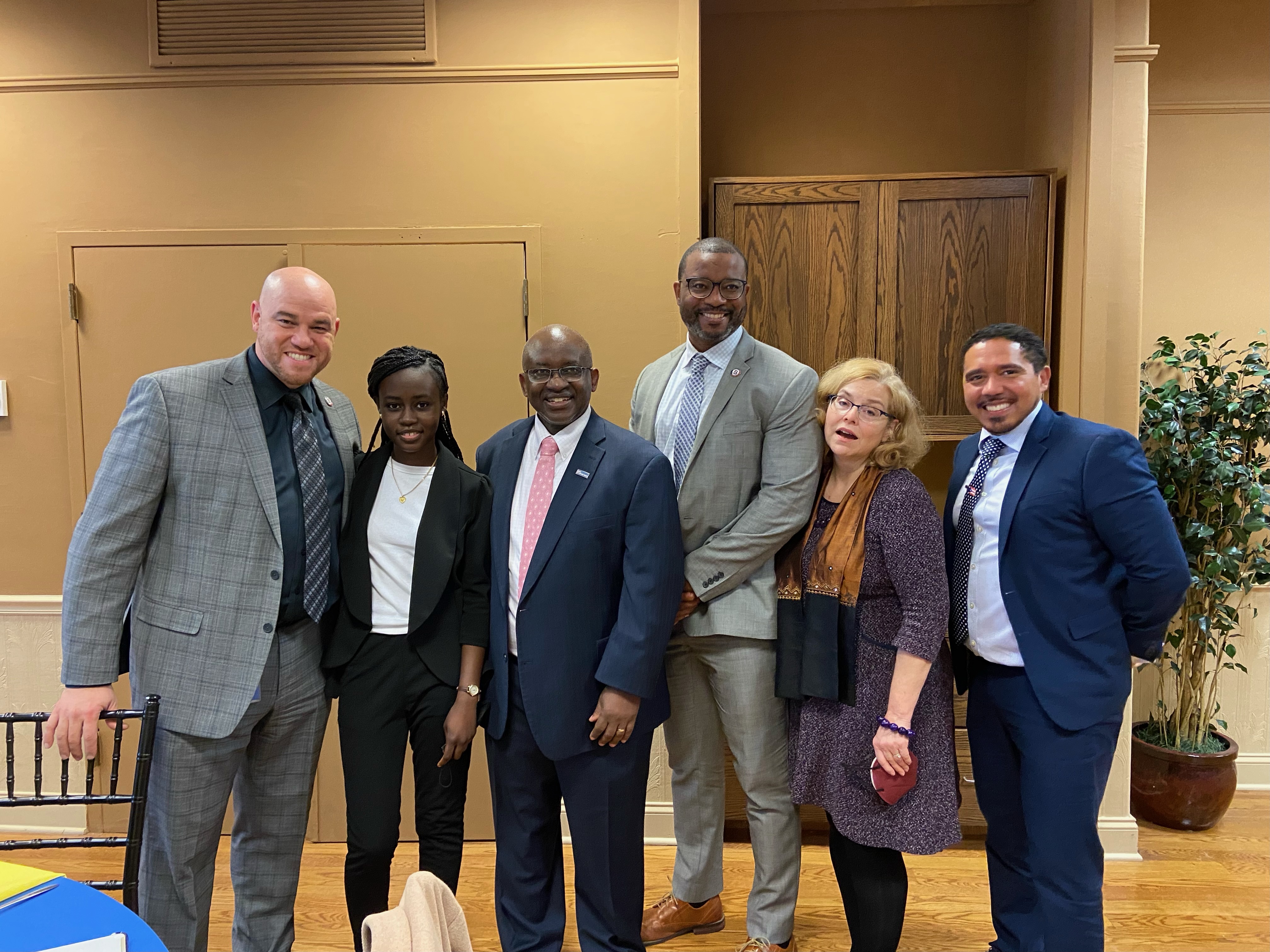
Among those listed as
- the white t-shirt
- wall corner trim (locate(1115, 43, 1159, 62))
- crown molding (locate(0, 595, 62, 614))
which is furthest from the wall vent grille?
wall corner trim (locate(1115, 43, 1159, 62))

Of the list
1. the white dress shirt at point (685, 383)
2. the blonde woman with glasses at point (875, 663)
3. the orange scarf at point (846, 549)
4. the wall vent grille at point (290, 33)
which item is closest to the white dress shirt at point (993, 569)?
the blonde woman with glasses at point (875, 663)

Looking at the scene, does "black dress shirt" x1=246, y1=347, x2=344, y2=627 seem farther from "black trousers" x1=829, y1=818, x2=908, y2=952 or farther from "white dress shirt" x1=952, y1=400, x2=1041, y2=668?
"white dress shirt" x1=952, y1=400, x2=1041, y2=668

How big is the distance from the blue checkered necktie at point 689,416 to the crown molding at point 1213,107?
2.54 metres

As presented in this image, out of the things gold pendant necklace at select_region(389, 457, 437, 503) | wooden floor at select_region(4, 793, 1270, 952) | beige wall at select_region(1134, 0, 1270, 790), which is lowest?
wooden floor at select_region(4, 793, 1270, 952)

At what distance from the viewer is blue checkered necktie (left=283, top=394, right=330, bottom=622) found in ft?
6.43

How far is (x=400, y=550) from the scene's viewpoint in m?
1.96

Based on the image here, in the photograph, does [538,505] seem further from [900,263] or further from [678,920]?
[900,263]

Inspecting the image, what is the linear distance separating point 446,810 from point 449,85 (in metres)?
2.31

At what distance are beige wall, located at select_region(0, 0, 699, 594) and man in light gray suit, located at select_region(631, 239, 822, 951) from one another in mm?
744

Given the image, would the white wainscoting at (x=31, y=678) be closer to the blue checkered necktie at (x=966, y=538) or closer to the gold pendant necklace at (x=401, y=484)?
the gold pendant necklace at (x=401, y=484)

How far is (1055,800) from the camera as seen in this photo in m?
1.99

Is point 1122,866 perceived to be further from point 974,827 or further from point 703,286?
point 703,286

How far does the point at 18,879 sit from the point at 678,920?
178cm

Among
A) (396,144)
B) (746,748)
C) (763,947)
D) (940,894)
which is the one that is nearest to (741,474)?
(746,748)
